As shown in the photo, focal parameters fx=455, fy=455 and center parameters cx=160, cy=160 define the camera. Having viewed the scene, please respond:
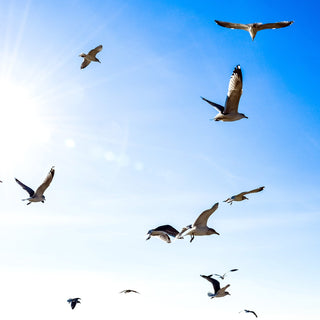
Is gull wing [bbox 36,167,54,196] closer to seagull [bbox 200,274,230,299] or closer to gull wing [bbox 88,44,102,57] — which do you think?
gull wing [bbox 88,44,102,57]

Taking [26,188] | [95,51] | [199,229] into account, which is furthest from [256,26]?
[26,188]

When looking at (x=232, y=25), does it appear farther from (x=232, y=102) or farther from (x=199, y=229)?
(x=199, y=229)

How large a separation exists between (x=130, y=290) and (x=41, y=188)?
11560 mm

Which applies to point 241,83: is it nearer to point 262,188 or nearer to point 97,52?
point 262,188

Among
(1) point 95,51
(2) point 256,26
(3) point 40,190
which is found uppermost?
(1) point 95,51

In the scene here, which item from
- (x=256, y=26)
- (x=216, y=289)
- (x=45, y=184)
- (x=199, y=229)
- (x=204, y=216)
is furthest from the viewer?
(x=45, y=184)

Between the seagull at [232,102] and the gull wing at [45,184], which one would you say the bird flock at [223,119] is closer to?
the seagull at [232,102]

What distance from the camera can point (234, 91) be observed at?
84.8ft

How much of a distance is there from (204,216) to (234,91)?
7.28 m

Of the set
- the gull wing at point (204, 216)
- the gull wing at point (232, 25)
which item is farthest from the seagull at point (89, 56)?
the gull wing at point (204, 216)

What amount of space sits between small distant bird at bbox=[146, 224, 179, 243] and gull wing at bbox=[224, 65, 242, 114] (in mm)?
7707

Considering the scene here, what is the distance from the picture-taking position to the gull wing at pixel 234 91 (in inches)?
996

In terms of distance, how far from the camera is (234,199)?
89.0 ft

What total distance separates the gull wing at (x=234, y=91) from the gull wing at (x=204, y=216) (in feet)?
20.2
